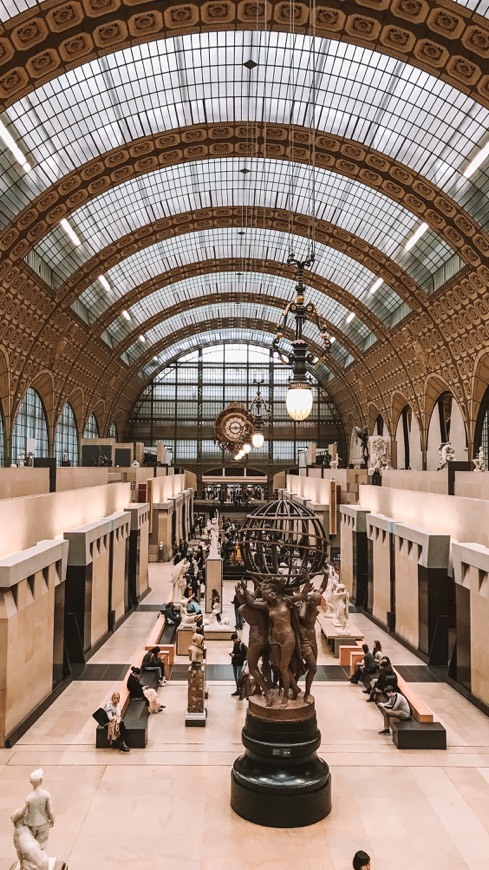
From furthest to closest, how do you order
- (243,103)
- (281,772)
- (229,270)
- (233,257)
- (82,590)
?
(229,270), (233,257), (243,103), (82,590), (281,772)

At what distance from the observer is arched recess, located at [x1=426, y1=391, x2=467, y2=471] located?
3139cm

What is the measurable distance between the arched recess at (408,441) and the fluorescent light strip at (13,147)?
2418 cm

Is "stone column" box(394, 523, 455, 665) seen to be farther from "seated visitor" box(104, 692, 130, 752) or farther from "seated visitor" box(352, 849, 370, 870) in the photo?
"seated visitor" box(352, 849, 370, 870)

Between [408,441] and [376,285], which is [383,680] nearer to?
[376,285]

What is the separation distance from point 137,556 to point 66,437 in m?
19.3

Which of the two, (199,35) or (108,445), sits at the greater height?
(199,35)

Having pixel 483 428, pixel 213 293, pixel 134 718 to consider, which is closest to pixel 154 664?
pixel 134 718

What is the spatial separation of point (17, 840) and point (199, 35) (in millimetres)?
22575

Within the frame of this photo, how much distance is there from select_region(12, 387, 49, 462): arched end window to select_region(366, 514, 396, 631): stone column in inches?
625

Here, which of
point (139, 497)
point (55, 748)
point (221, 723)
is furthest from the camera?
point (139, 497)

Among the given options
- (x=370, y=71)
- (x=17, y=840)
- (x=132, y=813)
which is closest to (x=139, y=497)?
(x=370, y=71)

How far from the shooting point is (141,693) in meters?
11.6

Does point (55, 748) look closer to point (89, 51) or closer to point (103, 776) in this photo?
point (103, 776)

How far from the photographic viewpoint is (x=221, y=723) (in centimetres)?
1147
